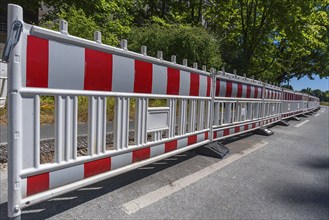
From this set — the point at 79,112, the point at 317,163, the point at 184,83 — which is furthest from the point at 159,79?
the point at 317,163

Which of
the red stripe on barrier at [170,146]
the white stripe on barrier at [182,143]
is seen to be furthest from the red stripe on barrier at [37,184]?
the white stripe on barrier at [182,143]

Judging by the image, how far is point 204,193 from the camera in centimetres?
283

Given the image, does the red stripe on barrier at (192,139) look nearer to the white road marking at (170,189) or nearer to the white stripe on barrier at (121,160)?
the white road marking at (170,189)

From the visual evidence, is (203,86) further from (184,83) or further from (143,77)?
(143,77)

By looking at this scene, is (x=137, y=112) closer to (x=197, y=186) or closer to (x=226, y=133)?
(x=197, y=186)

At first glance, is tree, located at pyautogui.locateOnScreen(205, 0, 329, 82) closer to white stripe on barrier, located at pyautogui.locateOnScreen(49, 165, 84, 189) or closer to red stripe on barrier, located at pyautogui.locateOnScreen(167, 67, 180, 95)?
red stripe on barrier, located at pyautogui.locateOnScreen(167, 67, 180, 95)

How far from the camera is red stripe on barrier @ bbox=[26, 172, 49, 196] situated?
1.79 metres

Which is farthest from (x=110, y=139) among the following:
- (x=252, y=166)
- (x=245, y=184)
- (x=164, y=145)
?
(x=252, y=166)

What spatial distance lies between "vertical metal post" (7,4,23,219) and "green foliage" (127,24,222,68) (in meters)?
9.37

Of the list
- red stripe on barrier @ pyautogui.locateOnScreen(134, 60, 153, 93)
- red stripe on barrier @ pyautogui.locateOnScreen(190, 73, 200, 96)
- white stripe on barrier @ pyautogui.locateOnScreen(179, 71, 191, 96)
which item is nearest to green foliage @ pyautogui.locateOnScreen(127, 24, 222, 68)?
red stripe on barrier @ pyautogui.locateOnScreen(190, 73, 200, 96)

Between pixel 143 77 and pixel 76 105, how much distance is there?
0.88 metres

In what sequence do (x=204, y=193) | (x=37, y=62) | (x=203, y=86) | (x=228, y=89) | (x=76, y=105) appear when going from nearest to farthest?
(x=37, y=62) → (x=76, y=105) → (x=204, y=193) → (x=203, y=86) → (x=228, y=89)

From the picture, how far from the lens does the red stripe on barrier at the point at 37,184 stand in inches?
70.4

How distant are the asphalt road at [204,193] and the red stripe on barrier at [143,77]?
112cm
